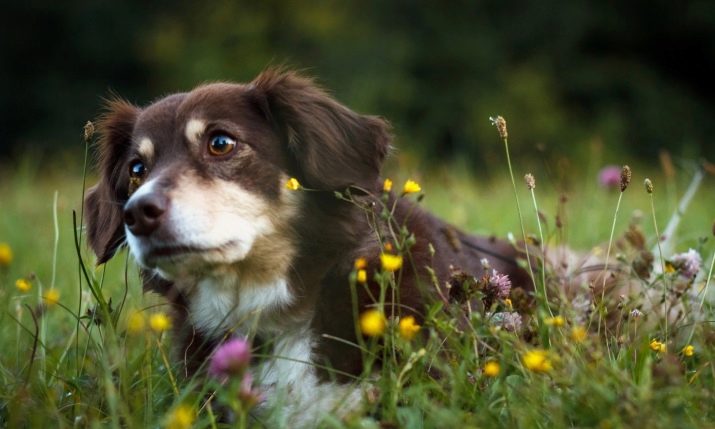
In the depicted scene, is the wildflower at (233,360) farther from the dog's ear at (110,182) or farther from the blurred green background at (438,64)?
the blurred green background at (438,64)

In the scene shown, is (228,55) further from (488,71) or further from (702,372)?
(702,372)

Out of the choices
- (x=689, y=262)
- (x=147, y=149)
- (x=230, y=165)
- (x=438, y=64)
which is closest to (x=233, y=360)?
(x=230, y=165)

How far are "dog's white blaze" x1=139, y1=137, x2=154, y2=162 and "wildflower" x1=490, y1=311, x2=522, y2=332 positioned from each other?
1275 mm

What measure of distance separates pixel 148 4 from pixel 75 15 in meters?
1.50

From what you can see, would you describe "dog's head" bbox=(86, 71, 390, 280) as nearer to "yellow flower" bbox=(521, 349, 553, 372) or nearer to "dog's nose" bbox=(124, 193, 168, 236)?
"dog's nose" bbox=(124, 193, 168, 236)

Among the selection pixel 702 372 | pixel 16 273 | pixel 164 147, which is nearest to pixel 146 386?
pixel 164 147

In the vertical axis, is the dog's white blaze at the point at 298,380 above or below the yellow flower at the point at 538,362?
below

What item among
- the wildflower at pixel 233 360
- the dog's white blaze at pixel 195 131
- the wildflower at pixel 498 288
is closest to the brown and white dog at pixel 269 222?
the dog's white blaze at pixel 195 131

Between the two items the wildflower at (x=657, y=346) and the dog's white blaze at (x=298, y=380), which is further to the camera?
the dog's white blaze at (x=298, y=380)

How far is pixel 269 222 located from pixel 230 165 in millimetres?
223

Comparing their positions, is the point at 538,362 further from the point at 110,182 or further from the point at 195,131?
the point at 110,182

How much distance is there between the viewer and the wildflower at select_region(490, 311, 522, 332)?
2.26m

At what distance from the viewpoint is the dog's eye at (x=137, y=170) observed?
2.79 meters

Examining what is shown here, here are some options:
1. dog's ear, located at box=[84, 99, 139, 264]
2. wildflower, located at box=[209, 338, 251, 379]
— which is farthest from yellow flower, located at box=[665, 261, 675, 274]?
dog's ear, located at box=[84, 99, 139, 264]
